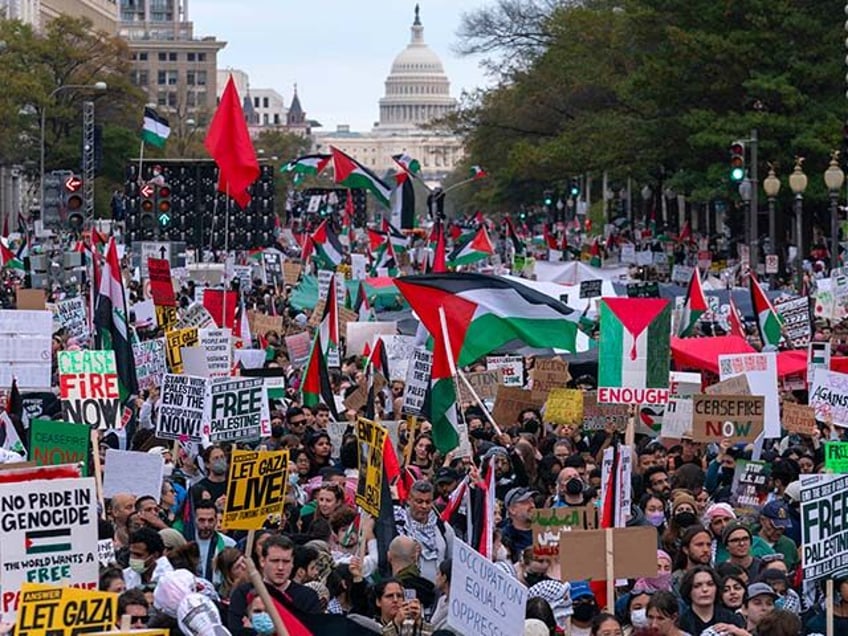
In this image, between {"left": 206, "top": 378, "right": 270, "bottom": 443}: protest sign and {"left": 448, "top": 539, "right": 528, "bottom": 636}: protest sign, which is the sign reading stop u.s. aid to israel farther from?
{"left": 448, "top": 539, "right": 528, "bottom": 636}: protest sign

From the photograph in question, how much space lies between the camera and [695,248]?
199ft

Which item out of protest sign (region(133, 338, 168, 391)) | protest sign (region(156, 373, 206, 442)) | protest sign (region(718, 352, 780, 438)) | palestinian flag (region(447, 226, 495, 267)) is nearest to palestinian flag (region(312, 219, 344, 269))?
palestinian flag (region(447, 226, 495, 267))

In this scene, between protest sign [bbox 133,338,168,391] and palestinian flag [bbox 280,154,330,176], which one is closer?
protest sign [bbox 133,338,168,391]

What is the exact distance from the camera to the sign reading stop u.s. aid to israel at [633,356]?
56.6 ft

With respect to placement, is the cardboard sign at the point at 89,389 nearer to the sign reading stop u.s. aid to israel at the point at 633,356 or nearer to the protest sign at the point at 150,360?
the sign reading stop u.s. aid to israel at the point at 633,356

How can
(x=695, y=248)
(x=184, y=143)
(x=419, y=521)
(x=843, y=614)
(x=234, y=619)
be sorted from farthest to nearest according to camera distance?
1. (x=184, y=143)
2. (x=695, y=248)
3. (x=419, y=521)
4. (x=843, y=614)
5. (x=234, y=619)

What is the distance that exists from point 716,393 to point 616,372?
1.35 meters

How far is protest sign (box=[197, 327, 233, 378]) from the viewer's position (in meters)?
21.4

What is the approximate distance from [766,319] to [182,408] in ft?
31.4

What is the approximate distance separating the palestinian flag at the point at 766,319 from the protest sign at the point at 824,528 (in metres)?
13.2

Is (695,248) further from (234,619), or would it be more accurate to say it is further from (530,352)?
(234,619)

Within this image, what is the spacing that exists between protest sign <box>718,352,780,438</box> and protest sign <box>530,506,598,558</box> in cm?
421

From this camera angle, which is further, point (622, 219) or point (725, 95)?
point (622, 219)

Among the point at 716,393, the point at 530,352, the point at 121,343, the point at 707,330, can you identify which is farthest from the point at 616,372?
the point at 707,330
